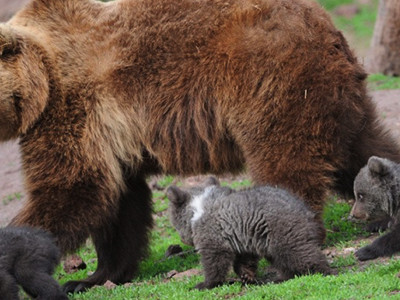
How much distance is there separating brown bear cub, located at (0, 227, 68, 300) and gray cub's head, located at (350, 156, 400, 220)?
3.01m

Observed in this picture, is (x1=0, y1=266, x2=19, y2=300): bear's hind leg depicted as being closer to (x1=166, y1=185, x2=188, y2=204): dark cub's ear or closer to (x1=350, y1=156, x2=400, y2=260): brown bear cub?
(x1=166, y1=185, x2=188, y2=204): dark cub's ear

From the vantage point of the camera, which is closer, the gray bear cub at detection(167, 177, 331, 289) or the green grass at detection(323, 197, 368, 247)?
the gray bear cub at detection(167, 177, 331, 289)

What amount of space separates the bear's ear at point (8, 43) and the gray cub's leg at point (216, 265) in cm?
291

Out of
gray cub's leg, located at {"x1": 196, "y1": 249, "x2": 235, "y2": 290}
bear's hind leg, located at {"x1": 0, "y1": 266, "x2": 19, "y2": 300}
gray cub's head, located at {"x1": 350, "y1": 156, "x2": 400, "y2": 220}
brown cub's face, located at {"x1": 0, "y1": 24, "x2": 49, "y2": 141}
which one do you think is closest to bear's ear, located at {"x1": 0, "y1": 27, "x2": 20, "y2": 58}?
brown cub's face, located at {"x1": 0, "y1": 24, "x2": 49, "y2": 141}

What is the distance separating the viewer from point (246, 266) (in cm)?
723

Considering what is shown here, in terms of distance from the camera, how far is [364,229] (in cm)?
891

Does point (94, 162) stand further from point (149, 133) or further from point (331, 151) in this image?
point (331, 151)

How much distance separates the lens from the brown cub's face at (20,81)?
26.2ft

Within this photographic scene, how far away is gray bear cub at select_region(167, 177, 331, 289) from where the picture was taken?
6.84 meters

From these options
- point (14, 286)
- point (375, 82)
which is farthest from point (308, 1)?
point (375, 82)

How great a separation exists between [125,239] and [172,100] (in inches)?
71.8

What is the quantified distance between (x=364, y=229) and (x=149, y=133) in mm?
2650

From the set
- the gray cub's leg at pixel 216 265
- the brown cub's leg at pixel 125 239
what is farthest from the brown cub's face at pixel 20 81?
the gray cub's leg at pixel 216 265

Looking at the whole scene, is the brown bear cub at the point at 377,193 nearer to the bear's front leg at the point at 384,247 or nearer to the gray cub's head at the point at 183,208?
the bear's front leg at the point at 384,247
